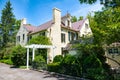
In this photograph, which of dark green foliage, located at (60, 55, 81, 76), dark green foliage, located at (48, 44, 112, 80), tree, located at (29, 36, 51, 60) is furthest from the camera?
tree, located at (29, 36, 51, 60)

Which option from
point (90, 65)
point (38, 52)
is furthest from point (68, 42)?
point (90, 65)

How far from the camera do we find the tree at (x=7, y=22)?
47594 millimetres

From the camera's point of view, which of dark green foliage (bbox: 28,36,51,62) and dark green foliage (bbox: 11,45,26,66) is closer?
dark green foliage (bbox: 11,45,26,66)

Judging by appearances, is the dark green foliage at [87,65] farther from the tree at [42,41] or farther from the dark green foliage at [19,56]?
the tree at [42,41]

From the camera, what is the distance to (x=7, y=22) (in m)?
49.1

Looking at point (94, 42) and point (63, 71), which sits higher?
point (94, 42)

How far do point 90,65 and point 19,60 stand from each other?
46.8 ft

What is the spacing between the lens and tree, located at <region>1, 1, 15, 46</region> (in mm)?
47594

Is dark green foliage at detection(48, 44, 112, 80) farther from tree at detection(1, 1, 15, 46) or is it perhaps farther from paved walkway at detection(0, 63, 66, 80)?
tree at detection(1, 1, 15, 46)

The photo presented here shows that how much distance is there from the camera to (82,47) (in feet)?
53.3

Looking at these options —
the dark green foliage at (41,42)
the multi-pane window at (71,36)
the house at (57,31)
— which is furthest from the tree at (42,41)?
the multi-pane window at (71,36)

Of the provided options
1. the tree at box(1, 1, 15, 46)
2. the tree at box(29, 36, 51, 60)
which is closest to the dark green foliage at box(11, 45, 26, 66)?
the tree at box(29, 36, 51, 60)

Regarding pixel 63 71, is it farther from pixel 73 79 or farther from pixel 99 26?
pixel 99 26

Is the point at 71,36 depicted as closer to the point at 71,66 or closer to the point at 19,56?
the point at 19,56
